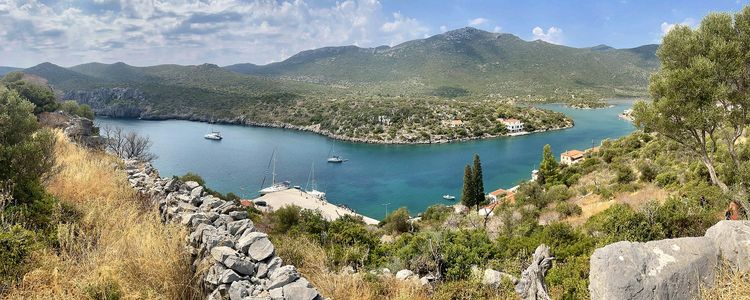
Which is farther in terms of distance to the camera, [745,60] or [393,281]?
[745,60]

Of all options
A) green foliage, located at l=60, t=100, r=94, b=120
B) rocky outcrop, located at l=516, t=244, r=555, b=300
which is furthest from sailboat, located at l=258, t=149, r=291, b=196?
rocky outcrop, located at l=516, t=244, r=555, b=300

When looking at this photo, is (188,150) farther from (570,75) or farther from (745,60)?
(570,75)

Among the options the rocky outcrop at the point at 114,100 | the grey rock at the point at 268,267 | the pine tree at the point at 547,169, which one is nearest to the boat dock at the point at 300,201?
the pine tree at the point at 547,169

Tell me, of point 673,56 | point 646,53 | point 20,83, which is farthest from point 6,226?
point 646,53

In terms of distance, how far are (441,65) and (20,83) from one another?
161m

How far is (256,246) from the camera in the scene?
3.99 meters

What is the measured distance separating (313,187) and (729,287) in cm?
4580

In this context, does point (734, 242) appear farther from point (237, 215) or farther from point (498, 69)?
point (498, 69)

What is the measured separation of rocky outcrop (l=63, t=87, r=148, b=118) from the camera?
332ft

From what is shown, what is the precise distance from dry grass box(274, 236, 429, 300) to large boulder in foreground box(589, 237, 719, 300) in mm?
1797

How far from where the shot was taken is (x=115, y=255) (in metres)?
3.78

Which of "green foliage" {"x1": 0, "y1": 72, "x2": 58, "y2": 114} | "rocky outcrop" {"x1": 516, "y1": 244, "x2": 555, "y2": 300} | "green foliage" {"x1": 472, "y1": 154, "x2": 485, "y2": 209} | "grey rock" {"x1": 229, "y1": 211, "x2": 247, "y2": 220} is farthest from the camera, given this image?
"green foliage" {"x1": 472, "y1": 154, "x2": 485, "y2": 209}

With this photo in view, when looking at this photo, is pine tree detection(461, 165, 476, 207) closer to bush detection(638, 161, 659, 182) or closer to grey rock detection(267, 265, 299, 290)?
bush detection(638, 161, 659, 182)

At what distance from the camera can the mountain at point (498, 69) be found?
145500mm
